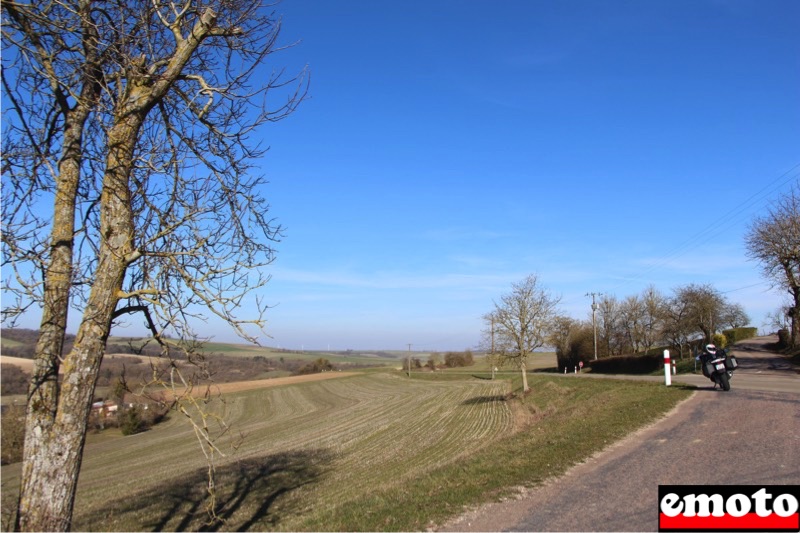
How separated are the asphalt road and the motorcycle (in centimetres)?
328

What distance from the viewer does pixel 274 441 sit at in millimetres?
→ 26938

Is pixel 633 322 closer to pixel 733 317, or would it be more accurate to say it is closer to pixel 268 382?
pixel 733 317

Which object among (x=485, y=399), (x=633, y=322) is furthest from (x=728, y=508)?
(x=633, y=322)

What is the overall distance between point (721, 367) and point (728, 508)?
9.81 metres

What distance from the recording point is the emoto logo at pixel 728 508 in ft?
16.1

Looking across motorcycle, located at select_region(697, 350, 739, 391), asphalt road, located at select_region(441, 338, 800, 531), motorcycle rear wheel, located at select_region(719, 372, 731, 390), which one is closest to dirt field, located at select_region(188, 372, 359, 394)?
motorcycle, located at select_region(697, 350, 739, 391)

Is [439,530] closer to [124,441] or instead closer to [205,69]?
[205,69]

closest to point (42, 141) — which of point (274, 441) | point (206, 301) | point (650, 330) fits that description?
point (206, 301)

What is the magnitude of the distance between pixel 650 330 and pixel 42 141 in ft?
Answer: 211

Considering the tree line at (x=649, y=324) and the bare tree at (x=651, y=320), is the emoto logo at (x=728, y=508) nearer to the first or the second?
the tree line at (x=649, y=324)

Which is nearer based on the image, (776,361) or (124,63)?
(124,63)

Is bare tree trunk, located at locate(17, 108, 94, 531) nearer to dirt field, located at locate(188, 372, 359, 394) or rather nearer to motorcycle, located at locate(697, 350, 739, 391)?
motorcycle, located at locate(697, 350, 739, 391)

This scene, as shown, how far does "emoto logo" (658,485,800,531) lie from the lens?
4906mm

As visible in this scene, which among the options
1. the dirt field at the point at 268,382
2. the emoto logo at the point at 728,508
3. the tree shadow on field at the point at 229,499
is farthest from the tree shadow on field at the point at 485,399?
the dirt field at the point at 268,382
